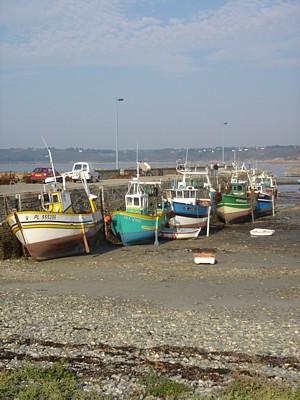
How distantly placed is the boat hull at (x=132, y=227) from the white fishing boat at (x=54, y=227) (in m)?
1.58

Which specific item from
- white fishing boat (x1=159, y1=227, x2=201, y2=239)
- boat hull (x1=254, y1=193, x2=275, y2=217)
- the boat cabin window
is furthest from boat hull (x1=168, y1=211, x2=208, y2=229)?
boat hull (x1=254, y1=193, x2=275, y2=217)

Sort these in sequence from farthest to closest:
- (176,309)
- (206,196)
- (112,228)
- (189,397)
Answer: (206,196) → (112,228) → (176,309) → (189,397)

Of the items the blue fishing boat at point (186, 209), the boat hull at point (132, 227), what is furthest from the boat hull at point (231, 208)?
the boat hull at point (132, 227)

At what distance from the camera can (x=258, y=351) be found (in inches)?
398

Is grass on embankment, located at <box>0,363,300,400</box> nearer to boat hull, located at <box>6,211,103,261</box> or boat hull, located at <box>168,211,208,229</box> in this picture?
boat hull, located at <box>6,211,103,261</box>

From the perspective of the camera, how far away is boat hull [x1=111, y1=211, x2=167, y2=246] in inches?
1062

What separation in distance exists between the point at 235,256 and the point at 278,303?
868 centimetres

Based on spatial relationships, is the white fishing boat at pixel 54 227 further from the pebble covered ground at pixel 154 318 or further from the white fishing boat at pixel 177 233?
the white fishing boat at pixel 177 233

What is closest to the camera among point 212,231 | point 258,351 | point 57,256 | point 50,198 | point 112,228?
point 258,351

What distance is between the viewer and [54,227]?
22.5m

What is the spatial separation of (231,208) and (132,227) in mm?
13316

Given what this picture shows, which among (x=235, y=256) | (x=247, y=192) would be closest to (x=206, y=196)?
(x=247, y=192)

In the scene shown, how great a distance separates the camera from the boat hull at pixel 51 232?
21812 millimetres

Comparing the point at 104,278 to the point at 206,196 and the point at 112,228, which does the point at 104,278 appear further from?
the point at 206,196
